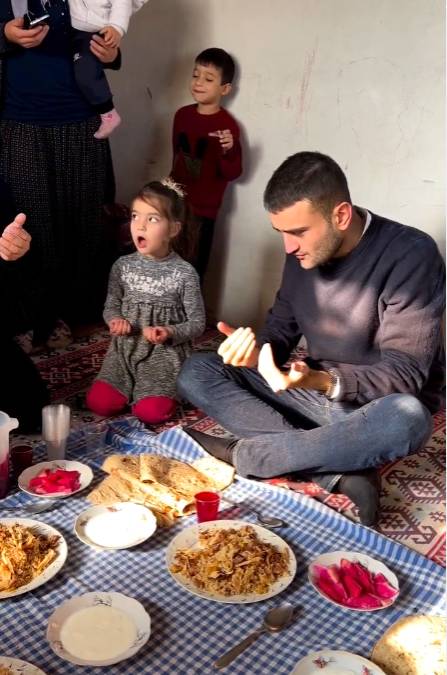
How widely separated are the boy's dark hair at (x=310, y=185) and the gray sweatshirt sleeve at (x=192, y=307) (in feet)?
2.55

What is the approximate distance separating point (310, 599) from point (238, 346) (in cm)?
70

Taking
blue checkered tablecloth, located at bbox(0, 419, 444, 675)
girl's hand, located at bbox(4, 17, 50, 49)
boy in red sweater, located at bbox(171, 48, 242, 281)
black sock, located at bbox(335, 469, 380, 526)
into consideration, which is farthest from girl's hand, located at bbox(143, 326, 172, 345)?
girl's hand, located at bbox(4, 17, 50, 49)

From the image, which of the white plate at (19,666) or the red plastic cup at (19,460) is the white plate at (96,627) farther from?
the red plastic cup at (19,460)

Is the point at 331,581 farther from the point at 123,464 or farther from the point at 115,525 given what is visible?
the point at 123,464

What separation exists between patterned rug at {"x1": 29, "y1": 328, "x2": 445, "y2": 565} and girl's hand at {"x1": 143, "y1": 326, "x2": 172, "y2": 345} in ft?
1.05

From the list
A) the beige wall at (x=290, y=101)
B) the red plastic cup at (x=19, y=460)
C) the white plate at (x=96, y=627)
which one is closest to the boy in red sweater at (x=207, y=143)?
the beige wall at (x=290, y=101)

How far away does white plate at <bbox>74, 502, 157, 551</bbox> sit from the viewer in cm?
183

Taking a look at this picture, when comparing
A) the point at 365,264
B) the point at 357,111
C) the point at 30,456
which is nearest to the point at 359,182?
the point at 357,111

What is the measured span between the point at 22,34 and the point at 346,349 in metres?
1.95

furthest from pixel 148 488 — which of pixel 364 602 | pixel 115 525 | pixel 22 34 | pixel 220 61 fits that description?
pixel 220 61

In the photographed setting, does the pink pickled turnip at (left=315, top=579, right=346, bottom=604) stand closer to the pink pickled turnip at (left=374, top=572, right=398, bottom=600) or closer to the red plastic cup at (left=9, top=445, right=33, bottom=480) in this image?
the pink pickled turnip at (left=374, top=572, right=398, bottom=600)

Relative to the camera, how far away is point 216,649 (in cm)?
154

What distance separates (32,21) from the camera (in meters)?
3.04

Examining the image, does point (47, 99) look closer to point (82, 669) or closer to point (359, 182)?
point (359, 182)
